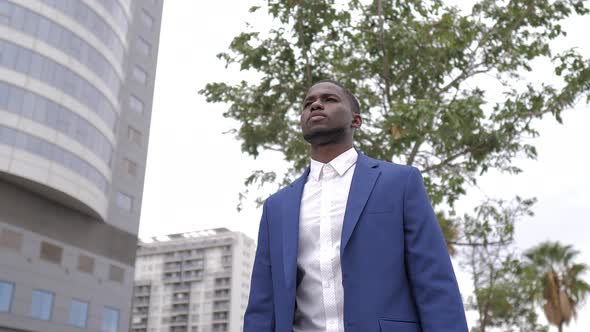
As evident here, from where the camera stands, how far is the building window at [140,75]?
43656mm

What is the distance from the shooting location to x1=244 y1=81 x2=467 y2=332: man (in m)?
2.32

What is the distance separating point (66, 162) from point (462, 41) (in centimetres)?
2832

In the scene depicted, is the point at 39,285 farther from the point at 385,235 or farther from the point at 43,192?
the point at 385,235

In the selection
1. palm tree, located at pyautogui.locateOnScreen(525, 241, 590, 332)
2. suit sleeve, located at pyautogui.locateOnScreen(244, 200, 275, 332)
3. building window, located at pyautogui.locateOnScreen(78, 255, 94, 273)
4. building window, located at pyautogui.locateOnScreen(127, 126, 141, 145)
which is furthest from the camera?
building window, located at pyautogui.locateOnScreen(127, 126, 141, 145)

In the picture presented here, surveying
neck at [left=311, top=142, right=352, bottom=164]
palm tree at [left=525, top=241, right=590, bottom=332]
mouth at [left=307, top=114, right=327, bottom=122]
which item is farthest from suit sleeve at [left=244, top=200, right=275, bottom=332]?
palm tree at [left=525, top=241, right=590, bottom=332]

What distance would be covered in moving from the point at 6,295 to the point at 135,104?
1601 cm

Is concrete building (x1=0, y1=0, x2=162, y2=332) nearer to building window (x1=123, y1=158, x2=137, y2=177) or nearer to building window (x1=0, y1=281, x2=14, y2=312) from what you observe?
building window (x1=0, y1=281, x2=14, y2=312)

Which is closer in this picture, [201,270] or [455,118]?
[455,118]

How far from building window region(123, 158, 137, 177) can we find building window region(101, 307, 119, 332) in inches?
358

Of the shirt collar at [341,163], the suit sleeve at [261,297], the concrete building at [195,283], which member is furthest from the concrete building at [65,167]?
the concrete building at [195,283]

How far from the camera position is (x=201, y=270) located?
5177 inches

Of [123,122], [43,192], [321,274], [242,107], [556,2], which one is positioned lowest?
[321,274]

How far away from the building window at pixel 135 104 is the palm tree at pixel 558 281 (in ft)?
89.6

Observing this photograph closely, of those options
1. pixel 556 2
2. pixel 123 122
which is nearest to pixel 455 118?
pixel 556 2
